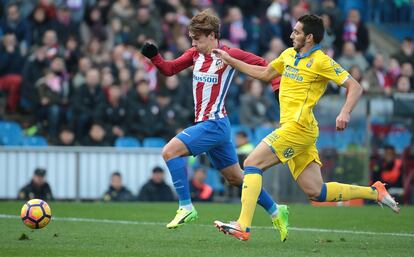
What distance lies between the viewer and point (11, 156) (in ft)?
62.6

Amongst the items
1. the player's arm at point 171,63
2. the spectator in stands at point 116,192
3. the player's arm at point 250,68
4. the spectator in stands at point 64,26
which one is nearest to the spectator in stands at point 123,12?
the spectator in stands at point 64,26

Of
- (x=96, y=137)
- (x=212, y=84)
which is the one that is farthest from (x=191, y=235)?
(x=96, y=137)

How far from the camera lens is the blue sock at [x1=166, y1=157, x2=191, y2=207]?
11.8 m

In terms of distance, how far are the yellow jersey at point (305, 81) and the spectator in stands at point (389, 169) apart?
9074mm

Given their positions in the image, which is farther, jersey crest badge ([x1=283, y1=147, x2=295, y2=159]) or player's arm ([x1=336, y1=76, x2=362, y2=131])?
jersey crest badge ([x1=283, y1=147, x2=295, y2=159])

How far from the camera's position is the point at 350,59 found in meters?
23.5

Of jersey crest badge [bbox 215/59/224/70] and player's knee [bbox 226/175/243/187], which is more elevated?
jersey crest badge [bbox 215/59/224/70]

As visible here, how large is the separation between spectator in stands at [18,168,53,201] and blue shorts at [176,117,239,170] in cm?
737

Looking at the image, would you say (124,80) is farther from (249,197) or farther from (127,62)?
(249,197)

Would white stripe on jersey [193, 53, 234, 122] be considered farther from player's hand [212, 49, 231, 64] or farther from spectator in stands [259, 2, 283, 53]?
spectator in stands [259, 2, 283, 53]

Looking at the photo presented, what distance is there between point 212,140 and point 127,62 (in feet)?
34.8

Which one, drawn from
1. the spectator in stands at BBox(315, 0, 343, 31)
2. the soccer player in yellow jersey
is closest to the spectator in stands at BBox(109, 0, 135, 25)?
the spectator in stands at BBox(315, 0, 343, 31)

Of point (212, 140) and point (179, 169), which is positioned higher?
point (212, 140)

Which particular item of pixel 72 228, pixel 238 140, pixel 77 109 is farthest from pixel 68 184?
pixel 72 228
